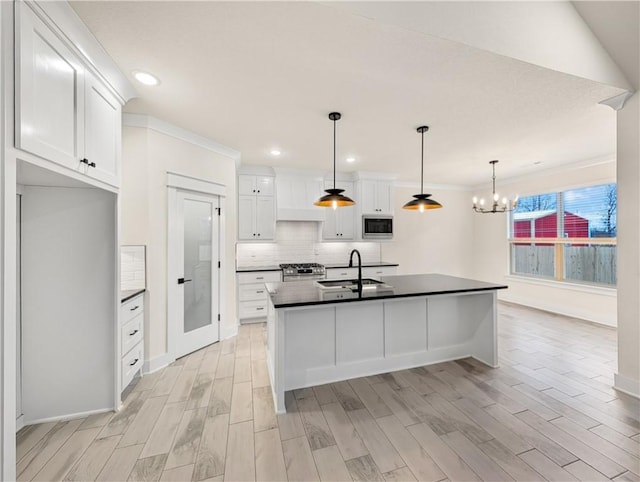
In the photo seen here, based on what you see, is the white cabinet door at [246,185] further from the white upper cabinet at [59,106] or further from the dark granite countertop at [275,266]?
the white upper cabinet at [59,106]

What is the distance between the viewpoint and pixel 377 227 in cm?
555

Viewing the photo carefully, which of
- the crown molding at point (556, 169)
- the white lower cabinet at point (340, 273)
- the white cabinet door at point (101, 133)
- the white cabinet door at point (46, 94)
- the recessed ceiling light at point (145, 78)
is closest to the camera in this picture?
the white cabinet door at point (46, 94)

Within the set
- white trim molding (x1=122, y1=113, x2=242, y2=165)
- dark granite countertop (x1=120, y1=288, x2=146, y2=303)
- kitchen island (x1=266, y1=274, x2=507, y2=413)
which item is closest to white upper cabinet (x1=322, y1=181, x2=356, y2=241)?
white trim molding (x1=122, y1=113, x2=242, y2=165)

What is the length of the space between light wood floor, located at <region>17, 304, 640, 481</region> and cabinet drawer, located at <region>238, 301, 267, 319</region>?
1595mm

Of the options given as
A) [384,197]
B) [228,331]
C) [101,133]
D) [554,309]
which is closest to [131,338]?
[228,331]

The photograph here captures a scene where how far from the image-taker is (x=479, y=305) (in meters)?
3.13

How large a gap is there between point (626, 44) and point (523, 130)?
1.11m

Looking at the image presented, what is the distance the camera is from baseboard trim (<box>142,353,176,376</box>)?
2.86 m

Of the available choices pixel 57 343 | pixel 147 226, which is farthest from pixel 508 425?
pixel 147 226

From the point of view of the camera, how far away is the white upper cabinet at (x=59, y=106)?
1.31m

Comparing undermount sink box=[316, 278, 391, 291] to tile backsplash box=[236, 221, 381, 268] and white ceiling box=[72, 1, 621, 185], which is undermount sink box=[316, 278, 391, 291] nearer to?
white ceiling box=[72, 1, 621, 185]

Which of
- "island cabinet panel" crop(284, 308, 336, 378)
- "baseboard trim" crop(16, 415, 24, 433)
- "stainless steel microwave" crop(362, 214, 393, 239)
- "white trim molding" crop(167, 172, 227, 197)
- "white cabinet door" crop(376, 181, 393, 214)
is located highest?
"white cabinet door" crop(376, 181, 393, 214)

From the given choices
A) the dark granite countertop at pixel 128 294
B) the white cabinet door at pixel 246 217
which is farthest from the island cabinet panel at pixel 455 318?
the white cabinet door at pixel 246 217

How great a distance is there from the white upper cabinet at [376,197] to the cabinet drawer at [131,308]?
3.96m
